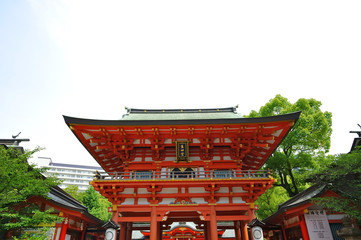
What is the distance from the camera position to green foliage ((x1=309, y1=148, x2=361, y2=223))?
405 inches

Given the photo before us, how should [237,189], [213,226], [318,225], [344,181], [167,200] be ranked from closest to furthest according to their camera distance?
1. [344,181]
2. [318,225]
3. [213,226]
4. [167,200]
5. [237,189]

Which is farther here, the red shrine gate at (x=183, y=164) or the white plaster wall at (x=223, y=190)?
the white plaster wall at (x=223, y=190)

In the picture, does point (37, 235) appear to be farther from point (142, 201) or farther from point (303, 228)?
point (303, 228)

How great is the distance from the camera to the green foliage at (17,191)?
9.44 meters

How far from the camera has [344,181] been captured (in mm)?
10977

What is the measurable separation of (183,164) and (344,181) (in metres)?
8.76

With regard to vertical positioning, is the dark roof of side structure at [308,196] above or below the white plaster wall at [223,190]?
below

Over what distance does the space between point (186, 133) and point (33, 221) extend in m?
9.08

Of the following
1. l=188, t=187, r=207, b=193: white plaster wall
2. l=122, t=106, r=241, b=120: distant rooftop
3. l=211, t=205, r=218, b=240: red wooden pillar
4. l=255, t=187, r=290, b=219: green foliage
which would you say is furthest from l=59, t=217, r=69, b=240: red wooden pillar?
l=255, t=187, r=290, b=219: green foliage

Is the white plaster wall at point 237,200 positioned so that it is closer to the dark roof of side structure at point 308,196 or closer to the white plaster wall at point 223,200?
the white plaster wall at point 223,200

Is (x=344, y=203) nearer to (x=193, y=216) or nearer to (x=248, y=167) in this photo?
(x=248, y=167)

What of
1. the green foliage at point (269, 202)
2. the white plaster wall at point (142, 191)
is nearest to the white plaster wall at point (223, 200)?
the white plaster wall at point (142, 191)

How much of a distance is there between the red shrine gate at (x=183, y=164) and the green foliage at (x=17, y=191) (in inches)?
117

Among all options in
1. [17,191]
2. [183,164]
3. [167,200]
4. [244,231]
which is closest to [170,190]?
[167,200]
